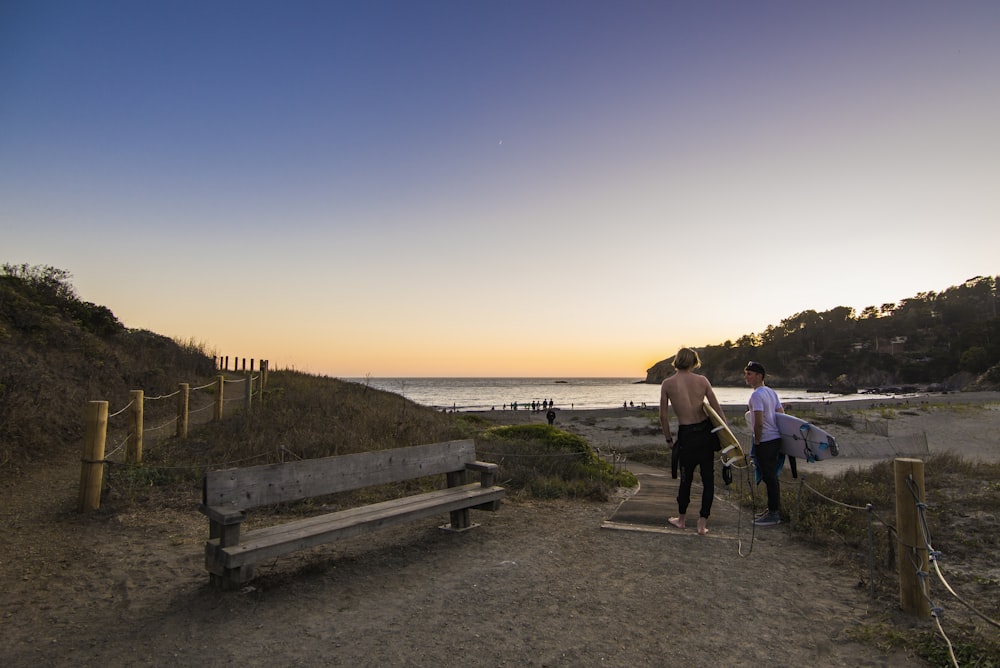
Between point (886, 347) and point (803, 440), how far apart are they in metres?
130

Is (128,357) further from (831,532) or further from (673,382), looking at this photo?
(831,532)

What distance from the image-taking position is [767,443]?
6285 millimetres

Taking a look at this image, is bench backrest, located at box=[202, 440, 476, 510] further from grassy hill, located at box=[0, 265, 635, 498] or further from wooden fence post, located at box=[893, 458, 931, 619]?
wooden fence post, located at box=[893, 458, 931, 619]

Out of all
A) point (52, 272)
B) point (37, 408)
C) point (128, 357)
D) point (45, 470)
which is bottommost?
point (45, 470)

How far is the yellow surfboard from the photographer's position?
18.2 ft

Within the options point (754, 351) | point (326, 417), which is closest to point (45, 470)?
point (326, 417)

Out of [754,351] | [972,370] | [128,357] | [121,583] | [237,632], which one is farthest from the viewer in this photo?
[754,351]

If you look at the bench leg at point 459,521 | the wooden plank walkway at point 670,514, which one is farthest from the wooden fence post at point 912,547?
the bench leg at point 459,521

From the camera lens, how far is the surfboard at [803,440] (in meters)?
6.11

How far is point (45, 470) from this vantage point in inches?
329

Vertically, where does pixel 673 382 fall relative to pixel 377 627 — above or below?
above

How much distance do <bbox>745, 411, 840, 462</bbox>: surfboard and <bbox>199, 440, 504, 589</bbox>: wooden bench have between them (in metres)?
3.32

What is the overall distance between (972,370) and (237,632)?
10599 cm

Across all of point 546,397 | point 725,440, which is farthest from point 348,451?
point 546,397
